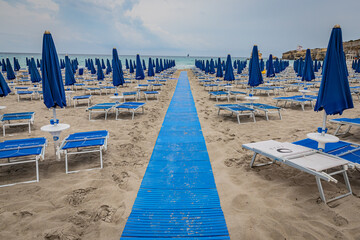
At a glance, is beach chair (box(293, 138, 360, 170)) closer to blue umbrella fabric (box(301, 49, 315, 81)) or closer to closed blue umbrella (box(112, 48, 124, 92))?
closed blue umbrella (box(112, 48, 124, 92))

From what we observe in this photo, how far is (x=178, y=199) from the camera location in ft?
10.4

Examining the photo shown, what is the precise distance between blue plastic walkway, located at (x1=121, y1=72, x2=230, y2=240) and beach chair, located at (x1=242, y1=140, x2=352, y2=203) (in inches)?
46.8

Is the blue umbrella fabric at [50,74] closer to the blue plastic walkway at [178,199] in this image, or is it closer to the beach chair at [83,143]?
the beach chair at [83,143]

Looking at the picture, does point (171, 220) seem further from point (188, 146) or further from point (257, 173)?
point (188, 146)

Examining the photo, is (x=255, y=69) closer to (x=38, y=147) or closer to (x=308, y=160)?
(x=308, y=160)

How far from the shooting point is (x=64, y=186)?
357 centimetres

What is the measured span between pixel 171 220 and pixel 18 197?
2.58 meters

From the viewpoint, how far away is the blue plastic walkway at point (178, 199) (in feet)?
8.35

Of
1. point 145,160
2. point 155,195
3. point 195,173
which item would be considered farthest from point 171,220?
point 145,160

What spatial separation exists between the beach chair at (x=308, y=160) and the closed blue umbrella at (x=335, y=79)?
1.65 feet

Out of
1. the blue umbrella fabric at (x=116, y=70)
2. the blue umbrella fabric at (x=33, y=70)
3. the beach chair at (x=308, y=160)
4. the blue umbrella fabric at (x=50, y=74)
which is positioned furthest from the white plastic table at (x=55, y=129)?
the blue umbrella fabric at (x=33, y=70)

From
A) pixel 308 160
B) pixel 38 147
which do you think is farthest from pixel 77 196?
pixel 308 160

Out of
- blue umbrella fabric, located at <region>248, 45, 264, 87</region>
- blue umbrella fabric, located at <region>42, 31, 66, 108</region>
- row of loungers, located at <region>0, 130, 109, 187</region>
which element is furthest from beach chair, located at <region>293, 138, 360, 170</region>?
blue umbrella fabric, located at <region>42, 31, 66, 108</region>

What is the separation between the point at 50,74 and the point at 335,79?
5553mm
